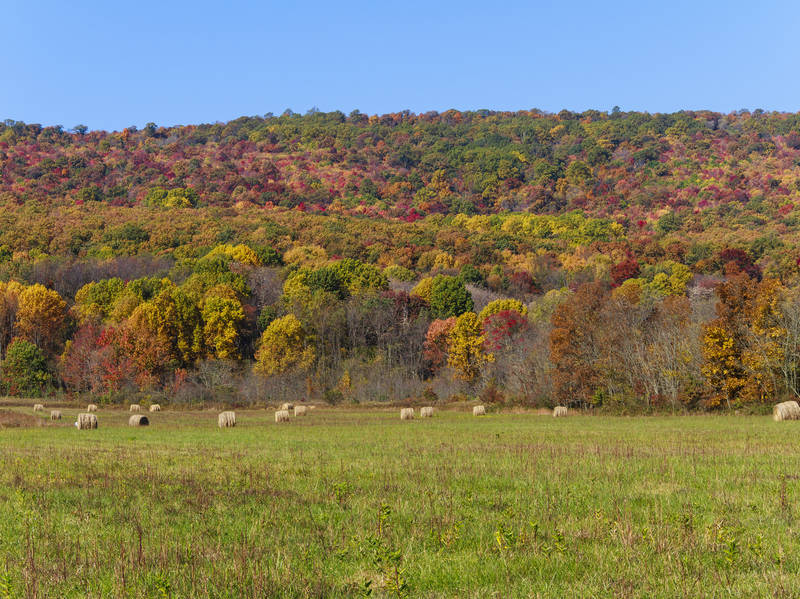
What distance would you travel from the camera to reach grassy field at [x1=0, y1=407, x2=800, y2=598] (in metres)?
7.03

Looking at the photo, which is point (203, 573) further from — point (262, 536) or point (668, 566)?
point (668, 566)

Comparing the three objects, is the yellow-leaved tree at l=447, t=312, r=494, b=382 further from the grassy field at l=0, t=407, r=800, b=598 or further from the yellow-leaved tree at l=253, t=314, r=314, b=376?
the grassy field at l=0, t=407, r=800, b=598

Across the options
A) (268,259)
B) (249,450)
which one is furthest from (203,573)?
(268,259)

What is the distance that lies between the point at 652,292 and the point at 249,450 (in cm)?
7803

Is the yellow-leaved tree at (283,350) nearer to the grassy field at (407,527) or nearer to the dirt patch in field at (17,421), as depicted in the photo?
the dirt patch in field at (17,421)

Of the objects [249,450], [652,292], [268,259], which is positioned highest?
[268,259]

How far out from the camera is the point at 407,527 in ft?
32.0

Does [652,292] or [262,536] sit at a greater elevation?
[652,292]

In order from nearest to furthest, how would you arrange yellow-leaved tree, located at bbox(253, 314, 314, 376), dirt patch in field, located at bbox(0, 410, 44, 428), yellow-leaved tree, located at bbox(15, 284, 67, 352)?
dirt patch in field, located at bbox(0, 410, 44, 428) < yellow-leaved tree, located at bbox(253, 314, 314, 376) < yellow-leaved tree, located at bbox(15, 284, 67, 352)

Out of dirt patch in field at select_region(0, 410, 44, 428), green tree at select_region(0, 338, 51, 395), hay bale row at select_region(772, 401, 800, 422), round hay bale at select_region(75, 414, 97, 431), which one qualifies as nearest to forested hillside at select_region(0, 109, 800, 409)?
green tree at select_region(0, 338, 51, 395)

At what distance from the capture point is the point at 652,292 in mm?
90688

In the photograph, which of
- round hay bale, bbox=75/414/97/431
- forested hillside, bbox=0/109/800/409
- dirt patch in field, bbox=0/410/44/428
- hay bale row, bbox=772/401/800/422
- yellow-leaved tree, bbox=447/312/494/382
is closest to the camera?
hay bale row, bbox=772/401/800/422

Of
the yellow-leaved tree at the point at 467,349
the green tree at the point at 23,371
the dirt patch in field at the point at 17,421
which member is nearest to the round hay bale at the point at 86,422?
the dirt patch in field at the point at 17,421

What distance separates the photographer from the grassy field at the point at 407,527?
7.03 meters
